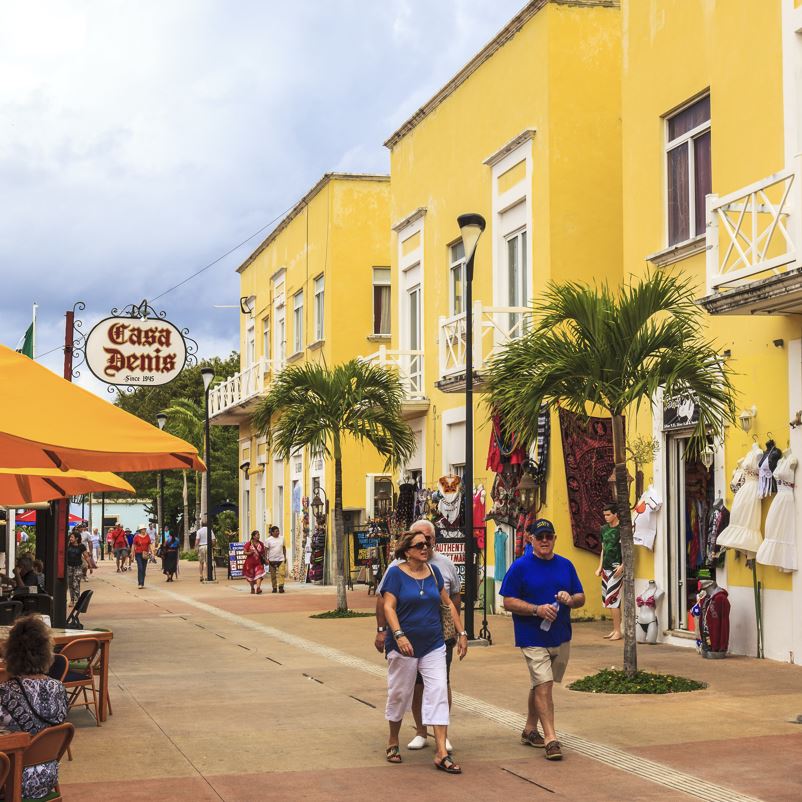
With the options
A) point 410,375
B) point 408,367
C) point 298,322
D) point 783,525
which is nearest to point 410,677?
point 783,525

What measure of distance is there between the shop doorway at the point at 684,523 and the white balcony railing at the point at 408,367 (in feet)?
31.3

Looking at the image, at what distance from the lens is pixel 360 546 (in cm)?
2970

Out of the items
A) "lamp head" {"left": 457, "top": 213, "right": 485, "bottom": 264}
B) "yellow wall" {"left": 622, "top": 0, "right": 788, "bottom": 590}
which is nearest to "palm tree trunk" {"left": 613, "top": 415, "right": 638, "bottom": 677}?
"yellow wall" {"left": 622, "top": 0, "right": 788, "bottom": 590}

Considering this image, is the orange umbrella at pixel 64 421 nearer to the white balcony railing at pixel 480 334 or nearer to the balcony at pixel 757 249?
the balcony at pixel 757 249

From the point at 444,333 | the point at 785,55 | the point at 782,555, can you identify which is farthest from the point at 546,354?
the point at 444,333

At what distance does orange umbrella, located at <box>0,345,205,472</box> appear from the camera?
7543 millimetres

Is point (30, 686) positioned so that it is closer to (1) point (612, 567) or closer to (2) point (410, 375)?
(1) point (612, 567)

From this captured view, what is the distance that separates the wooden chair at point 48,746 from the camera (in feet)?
20.4

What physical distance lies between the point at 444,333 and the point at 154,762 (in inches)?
576

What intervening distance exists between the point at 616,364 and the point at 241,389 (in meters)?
28.5

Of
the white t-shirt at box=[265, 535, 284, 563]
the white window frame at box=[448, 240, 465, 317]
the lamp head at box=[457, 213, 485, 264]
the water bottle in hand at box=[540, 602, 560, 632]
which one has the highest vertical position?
the white window frame at box=[448, 240, 465, 317]

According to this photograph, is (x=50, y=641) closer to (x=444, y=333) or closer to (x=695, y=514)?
(x=695, y=514)

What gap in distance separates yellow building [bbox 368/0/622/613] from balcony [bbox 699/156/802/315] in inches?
222

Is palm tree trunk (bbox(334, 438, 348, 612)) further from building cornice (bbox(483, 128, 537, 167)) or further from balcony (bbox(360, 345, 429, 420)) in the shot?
building cornice (bbox(483, 128, 537, 167))
